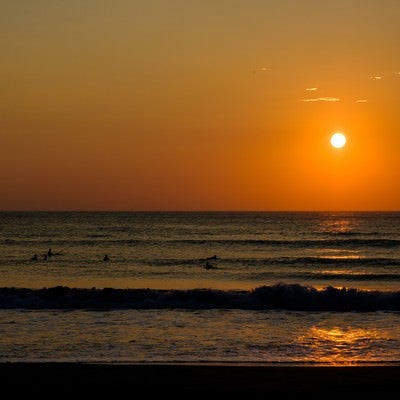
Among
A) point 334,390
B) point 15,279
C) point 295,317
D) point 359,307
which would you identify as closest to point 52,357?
point 334,390

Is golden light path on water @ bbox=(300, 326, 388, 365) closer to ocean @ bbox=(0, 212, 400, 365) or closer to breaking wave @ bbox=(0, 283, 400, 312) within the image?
ocean @ bbox=(0, 212, 400, 365)

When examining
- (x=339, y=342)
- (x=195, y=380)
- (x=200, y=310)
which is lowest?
(x=200, y=310)

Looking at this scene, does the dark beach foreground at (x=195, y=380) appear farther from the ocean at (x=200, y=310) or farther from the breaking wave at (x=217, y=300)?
the breaking wave at (x=217, y=300)

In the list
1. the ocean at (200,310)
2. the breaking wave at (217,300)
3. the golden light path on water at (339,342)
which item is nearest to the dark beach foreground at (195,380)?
the ocean at (200,310)

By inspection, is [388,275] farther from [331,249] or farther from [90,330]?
[90,330]

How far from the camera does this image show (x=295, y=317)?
20406 millimetres

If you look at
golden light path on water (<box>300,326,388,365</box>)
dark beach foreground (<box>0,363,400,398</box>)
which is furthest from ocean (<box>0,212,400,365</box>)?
dark beach foreground (<box>0,363,400,398</box>)

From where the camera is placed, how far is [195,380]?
11406mm

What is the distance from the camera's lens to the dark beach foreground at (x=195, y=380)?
10.7 metres

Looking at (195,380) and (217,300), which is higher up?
(195,380)

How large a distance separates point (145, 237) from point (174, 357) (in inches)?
2438

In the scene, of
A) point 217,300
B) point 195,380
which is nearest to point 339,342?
point 195,380

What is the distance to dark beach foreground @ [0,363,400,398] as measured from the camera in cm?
1067

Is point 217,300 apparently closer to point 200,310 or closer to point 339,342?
point 200,310
